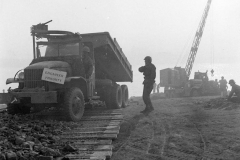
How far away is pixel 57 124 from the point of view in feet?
20.4

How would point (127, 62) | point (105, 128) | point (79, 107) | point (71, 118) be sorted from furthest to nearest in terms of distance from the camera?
1. point (127, 62)
2. point (79, 107)
3. point (71, 118)
4. point (105, 128)

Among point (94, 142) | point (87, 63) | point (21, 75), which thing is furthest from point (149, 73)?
point (94, 142)

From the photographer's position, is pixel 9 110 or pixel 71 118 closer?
pixel 71 118

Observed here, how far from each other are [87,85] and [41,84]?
4.91 ft

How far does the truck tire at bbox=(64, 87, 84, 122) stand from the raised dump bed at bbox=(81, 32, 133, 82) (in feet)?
7.10

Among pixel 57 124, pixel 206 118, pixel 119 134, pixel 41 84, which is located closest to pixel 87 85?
pixel 41 84

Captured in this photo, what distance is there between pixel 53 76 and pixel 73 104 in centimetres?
89

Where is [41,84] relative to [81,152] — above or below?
above

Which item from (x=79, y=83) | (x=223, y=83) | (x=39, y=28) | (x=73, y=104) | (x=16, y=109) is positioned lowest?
(x=16, y=109)

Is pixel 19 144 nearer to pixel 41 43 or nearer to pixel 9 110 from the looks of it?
pixel 9 110

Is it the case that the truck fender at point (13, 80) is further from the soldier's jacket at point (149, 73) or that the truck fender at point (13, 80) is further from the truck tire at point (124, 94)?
the truck tire at point (124, 94)

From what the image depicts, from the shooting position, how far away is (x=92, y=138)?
5137 mm

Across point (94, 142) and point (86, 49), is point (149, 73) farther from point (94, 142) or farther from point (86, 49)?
point (94, 142)

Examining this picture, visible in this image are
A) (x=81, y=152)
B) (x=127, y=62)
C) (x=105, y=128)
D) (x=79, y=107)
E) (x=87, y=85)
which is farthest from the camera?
(x=127, y=62)
